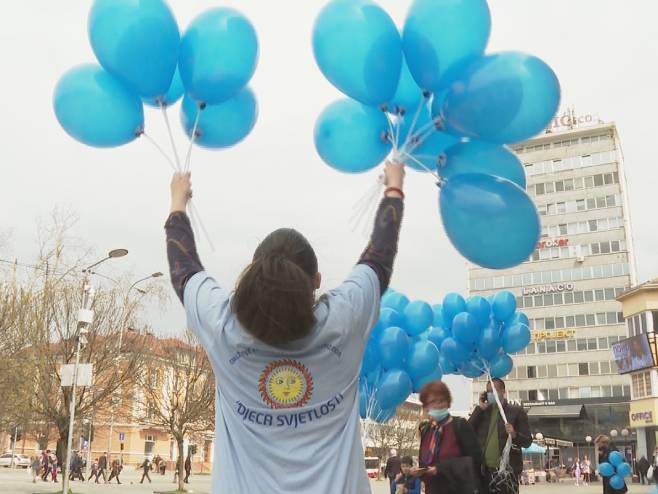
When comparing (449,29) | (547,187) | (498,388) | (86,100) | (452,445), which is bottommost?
(452,445)

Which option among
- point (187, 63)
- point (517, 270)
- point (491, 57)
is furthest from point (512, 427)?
point (517, 270)

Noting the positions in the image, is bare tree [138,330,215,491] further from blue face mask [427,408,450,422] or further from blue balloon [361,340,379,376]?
blue face mask [427,408,450,422]

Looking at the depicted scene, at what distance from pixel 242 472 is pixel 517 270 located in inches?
2616

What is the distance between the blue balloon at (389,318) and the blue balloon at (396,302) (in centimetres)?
19

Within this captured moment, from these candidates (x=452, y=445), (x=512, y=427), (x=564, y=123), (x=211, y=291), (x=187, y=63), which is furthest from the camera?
(x=564, y=123)

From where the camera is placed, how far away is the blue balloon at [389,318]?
36.9 feet

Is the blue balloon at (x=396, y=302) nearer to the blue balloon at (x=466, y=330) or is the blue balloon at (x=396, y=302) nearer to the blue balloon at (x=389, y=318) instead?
the blue balloon at (x=389, y=318)

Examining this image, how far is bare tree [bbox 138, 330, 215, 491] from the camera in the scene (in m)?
26.9

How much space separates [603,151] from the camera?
65.1m

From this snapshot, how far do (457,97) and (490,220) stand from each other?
737 mm

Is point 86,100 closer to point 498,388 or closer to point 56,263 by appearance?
point 498,388

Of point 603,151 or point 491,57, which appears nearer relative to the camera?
point 491,57

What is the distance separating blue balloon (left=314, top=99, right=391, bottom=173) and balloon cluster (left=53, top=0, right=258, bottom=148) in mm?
738

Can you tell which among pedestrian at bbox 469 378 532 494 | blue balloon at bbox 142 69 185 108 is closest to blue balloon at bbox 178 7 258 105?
blue balloon at bbox 142 69 185 108
